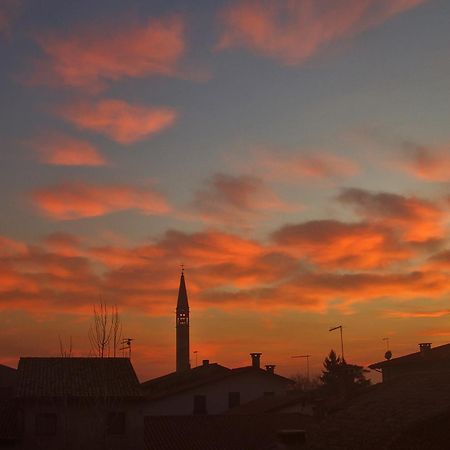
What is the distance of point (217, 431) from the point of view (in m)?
35.1

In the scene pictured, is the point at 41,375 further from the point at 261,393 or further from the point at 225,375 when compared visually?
the point at 261,393

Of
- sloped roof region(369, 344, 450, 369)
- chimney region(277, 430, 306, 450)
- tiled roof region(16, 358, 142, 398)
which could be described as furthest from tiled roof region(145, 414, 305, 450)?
chimney region(277, 430, 306, 450)

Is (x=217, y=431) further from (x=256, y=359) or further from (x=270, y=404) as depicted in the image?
(x=256, y=359)

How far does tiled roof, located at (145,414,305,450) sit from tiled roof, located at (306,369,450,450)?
42.4 ft

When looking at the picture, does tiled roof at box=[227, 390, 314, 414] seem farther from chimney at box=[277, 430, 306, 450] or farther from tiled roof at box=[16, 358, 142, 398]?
chimney at box=[277, 430, 306, 450]

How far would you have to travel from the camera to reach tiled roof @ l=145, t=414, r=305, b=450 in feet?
111

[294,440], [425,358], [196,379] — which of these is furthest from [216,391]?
[294,440]

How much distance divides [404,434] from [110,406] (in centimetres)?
2384

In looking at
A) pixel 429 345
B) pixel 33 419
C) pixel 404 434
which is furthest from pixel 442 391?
pixel 33 419

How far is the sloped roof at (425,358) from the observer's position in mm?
28256

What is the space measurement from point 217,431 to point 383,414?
18.4 meters

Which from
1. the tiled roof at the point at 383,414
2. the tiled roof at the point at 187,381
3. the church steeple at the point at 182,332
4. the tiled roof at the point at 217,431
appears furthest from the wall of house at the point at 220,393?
the church steeple at the point at 182,332

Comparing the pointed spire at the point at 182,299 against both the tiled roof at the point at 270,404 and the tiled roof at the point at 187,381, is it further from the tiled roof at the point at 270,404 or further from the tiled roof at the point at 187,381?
the tiled roof at the point at 270,404

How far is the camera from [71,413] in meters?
35.9
